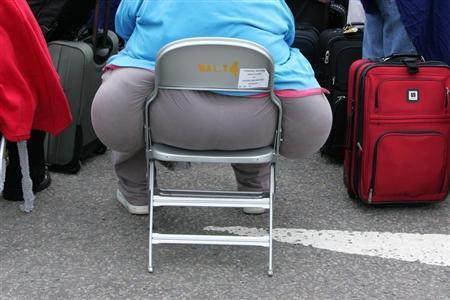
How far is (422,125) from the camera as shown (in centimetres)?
318

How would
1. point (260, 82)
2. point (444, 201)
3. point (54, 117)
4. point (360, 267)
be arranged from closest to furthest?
1. point (260, 82)
2. point (360, 267)
3. point (54, 117)
4. point (444, 201)

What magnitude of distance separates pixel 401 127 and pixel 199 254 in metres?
1.10

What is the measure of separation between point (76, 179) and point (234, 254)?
1151 millimetres

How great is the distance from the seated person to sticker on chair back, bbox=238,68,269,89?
0.07 metres

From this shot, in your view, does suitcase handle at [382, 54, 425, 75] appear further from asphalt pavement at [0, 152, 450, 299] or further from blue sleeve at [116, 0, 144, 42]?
blue sleeve at [116, 0, 144, 42]

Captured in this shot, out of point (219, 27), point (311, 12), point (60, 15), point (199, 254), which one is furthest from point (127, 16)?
point (311, 12)

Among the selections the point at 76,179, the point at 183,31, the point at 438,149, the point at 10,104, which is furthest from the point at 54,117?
the point at 438,149

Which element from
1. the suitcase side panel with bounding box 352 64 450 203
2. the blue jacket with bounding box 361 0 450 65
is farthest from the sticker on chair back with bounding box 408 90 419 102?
the blue jacket with bounding box 361 0 450 65

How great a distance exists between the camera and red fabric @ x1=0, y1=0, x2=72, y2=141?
2730mm

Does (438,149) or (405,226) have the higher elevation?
(438,149)

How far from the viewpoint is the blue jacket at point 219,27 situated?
2.54m

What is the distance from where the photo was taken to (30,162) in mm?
3283

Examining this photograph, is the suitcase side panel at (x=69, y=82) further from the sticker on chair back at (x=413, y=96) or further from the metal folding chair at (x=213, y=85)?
the sticker on chair back at (x=413, y=96)

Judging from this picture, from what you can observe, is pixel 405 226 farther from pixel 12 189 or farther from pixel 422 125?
pixel 12 189
